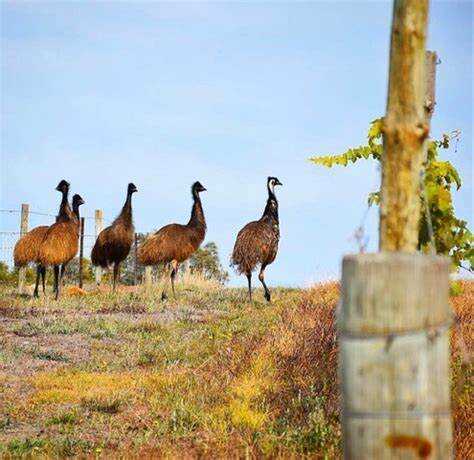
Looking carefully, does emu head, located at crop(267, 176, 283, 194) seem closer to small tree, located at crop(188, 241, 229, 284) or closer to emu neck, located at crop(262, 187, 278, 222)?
emu neck, located at crop(262, 187, 278, 222)

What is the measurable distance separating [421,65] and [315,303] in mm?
11893

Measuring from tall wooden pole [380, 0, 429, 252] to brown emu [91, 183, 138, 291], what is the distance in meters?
20.1

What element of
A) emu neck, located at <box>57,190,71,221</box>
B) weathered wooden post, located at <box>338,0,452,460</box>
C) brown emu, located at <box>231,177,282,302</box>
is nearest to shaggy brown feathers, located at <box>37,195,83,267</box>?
emu neck, located at <box>57,190,71,221</box>

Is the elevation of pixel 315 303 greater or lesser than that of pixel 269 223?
lesser

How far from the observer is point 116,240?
23453mm

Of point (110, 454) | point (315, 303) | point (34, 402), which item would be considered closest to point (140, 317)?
point (315, 303)

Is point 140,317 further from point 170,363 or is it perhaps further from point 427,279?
point 427,279

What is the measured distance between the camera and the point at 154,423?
8312 millimetres

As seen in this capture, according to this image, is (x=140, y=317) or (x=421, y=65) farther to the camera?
(x=140, y=317)

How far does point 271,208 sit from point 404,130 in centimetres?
1915

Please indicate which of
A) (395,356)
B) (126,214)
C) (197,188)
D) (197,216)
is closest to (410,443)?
(395,356)

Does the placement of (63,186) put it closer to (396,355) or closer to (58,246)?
(58,246)

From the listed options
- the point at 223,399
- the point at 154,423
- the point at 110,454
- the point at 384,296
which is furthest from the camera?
the point at 223,399

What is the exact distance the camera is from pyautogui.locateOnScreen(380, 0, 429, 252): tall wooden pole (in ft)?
12.2
